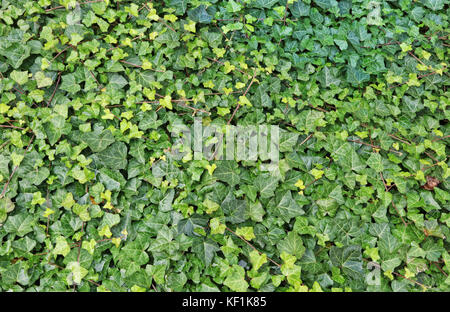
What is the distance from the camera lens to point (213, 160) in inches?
67.7

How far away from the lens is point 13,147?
1.64 metres

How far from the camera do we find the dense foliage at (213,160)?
1553 millimetres

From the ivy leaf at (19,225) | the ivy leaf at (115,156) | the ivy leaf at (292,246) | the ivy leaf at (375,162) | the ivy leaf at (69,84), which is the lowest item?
the ivy leaf at (292,246)

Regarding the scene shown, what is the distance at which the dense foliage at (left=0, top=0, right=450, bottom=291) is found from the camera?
1553 mm

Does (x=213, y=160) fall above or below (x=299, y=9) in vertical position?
below

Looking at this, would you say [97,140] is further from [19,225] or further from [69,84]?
[19,225]

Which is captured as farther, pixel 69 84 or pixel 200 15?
pixel 200 15

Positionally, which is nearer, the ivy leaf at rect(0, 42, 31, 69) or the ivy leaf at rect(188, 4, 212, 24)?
the ivy leaf at rect(0, 42, 31, 69)

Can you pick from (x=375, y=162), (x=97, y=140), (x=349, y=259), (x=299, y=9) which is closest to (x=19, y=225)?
(x=97, y=140)

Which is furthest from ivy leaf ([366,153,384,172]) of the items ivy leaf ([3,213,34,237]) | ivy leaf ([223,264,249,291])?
ivy leaf ([3,213,34,237])

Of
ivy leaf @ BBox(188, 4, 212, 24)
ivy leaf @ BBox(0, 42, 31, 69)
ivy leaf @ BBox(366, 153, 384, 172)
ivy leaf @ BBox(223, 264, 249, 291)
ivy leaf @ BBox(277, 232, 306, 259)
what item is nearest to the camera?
ivy leaf @ BBox(223, 264, 249, 291)

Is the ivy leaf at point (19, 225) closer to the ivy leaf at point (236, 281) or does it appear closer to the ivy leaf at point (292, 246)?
the ivy leaf at point (236, 281)

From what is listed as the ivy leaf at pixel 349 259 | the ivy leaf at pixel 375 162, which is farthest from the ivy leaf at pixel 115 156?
the ivy leaf at pixel 375 162

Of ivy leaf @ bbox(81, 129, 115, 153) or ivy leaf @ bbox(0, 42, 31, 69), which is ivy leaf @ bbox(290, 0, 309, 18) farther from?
ivy leaf @ bbox(0, 42, 31, 69)
